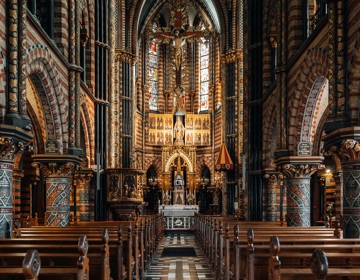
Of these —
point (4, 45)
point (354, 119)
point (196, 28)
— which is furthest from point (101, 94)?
point (196, 28)

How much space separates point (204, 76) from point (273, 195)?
2524cm

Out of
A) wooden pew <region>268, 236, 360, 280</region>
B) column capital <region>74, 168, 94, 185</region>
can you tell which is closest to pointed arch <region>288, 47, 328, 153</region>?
column capital <region>74, 168, 94, 185</region>

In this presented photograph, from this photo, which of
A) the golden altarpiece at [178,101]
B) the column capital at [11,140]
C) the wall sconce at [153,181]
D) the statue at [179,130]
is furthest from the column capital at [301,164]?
the wall sconce at [153,181]

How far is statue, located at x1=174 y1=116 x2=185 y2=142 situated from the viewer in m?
42.7

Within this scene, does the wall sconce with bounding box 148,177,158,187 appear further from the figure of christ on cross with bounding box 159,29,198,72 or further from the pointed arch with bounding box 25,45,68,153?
the pointed arch with bounding box 25,45,68,153

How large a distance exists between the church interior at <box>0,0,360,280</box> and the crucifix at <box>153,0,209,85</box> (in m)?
0.12

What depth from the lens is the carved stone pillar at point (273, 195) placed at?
833 inches

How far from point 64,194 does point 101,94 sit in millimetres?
8705

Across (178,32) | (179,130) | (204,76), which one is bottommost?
(179,130)

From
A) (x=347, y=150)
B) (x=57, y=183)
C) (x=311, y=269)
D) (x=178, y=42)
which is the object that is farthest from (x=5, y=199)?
(x=178, y=42)

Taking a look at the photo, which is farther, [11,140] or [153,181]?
[153,181]

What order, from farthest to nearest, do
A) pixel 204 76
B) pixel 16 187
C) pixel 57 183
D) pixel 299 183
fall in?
pixel 204 76 < pixel 16 187 < pixel 299 183 < pixel 57 183

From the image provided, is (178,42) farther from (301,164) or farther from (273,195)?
(301,164)

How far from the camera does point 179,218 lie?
32.3 m
